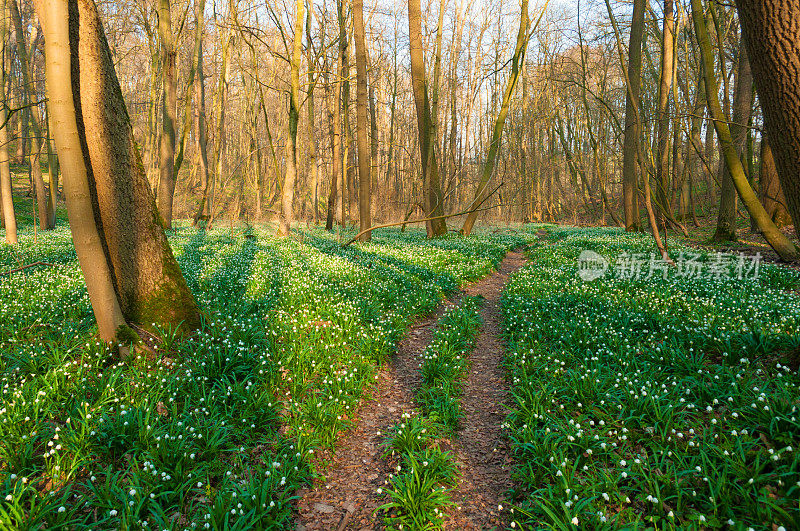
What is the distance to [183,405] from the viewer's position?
3957 mm

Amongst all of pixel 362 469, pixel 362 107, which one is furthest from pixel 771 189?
pixel 362 469

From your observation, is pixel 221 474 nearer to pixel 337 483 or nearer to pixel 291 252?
pixel 337 483

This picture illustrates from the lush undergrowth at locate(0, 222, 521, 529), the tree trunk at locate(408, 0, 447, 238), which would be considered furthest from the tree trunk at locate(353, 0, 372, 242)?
the lush undergrowth at locate(0, 222, 521, 529)

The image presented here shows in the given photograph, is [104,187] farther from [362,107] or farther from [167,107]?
[167,107]

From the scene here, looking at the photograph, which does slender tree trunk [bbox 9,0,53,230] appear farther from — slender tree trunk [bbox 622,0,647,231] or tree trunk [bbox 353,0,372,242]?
slender tree trunk [bbox 622,0,647,231]

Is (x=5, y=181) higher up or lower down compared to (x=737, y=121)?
lower down

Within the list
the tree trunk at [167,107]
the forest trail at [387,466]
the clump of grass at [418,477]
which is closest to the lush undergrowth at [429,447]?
the clump of grass at [418,477]

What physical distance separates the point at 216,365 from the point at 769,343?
620 centimetres

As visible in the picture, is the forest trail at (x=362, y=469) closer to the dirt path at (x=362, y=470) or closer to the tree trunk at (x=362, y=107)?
the dirt path at (x=362, y=470)

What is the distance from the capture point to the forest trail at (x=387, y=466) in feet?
9.99

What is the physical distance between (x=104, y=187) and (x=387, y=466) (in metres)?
4.36

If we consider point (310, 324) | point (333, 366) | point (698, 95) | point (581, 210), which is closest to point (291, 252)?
point (310, 324)

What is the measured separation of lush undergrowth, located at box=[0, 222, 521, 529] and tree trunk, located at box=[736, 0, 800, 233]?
4.96 m

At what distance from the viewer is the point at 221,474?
10.6 ft
